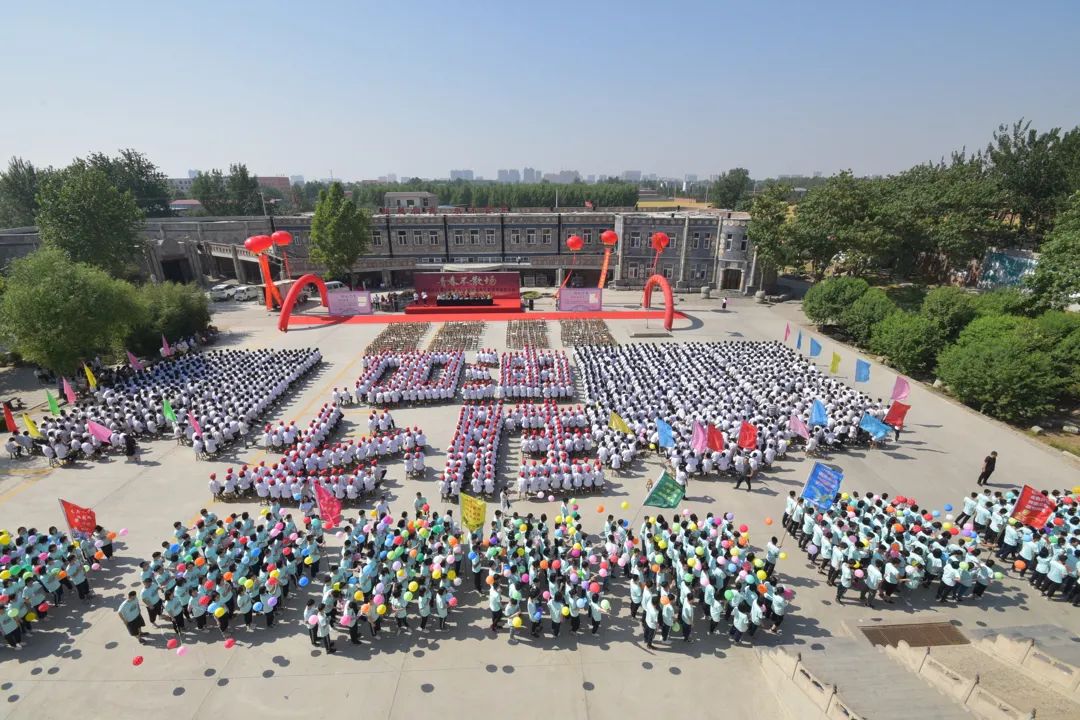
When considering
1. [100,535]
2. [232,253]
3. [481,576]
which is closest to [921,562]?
[481,576]

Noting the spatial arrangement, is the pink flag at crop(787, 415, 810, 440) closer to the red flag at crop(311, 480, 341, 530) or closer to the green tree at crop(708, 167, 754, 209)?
the red flag at crop(311, 480, 341, 530)

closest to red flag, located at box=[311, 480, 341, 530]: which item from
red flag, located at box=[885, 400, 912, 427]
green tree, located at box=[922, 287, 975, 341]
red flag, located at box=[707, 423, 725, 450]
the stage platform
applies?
red flag, located at box=[707, 423, 725, 450]

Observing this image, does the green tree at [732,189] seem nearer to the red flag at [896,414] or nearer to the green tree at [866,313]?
the green tree at [866,313]

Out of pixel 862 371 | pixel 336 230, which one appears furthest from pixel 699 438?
pixel 336 230

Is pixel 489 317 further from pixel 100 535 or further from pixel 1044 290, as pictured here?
pixel 1044 290

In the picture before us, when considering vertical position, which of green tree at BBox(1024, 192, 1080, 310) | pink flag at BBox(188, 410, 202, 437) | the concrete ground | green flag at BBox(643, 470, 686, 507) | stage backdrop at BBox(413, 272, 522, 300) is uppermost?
green tree at BBox(1024, 192, 1080, 310)

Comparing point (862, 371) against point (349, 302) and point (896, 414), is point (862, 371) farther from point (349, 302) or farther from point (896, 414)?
point (349, 302)
